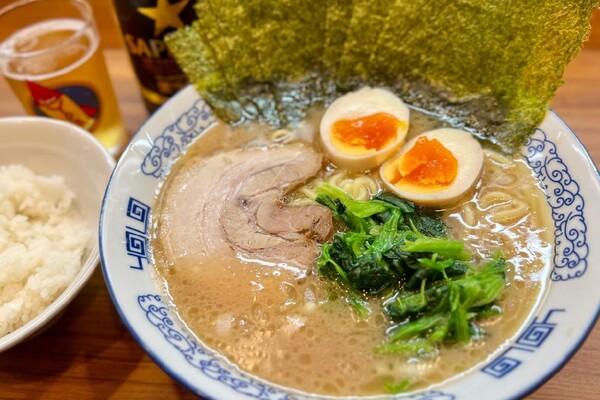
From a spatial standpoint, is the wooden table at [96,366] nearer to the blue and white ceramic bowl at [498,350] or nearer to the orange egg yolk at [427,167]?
the blue and white ceramic bowl at [498,350]

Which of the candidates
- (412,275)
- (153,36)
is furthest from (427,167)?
(153,36)

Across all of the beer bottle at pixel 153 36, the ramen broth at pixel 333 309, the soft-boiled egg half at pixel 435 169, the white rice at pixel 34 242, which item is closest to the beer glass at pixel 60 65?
the beer bottle at pixel 153 36

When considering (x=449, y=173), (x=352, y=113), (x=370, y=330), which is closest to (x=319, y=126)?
(x=352, y=113)

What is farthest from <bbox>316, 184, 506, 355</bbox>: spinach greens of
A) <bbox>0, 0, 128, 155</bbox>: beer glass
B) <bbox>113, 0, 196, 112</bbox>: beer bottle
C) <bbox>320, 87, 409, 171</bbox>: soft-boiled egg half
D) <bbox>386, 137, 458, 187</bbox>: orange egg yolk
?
<bbox>0, 0, 128, 155</bbox>: beer glass

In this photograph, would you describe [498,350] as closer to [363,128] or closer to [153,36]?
[363,128]

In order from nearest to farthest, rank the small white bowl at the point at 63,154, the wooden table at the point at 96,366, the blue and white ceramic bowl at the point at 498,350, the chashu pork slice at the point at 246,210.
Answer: the blue and white ceramic bowl at the point at 498,350, the wooden table at the point at 96,366, the chashu pork slice at the point at 246,210, the small white bowl at the point at 63,154

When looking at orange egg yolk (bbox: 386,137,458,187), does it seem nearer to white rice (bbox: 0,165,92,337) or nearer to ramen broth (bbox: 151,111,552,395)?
ramen broth (bbox: 151,111,552,395)

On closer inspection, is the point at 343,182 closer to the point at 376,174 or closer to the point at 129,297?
the point at 376,174
